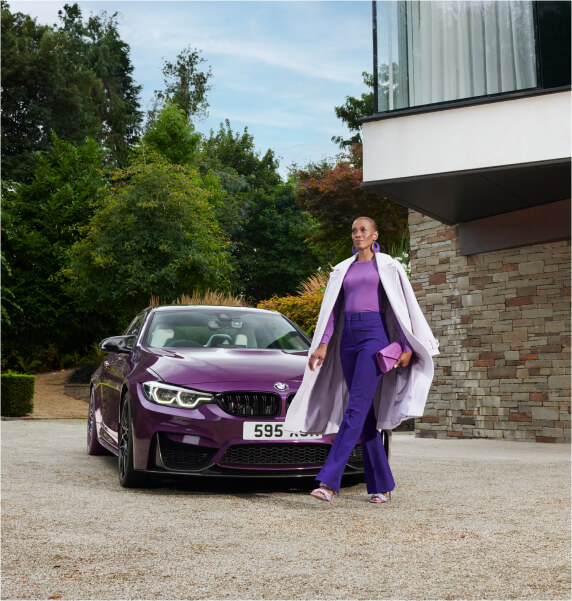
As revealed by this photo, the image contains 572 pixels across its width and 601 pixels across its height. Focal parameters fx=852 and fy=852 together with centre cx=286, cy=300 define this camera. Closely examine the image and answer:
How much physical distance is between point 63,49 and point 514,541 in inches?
1808

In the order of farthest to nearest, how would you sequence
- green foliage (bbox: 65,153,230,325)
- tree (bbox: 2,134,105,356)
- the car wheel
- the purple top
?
tree (bbox: 2,134,105,356), green foliage (bbox: 65,153,230,325), the car wheel, the purple top

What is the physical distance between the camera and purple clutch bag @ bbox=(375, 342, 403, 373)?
18.6ft

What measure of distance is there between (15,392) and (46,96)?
25.6m

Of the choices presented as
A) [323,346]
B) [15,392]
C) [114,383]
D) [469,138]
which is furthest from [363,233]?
[15,392]

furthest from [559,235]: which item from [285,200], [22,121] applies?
[285,200]

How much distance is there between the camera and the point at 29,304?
3014 cm

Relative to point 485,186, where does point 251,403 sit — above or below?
below

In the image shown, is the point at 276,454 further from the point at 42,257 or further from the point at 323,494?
the point at 42,257

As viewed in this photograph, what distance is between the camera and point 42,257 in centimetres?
3059

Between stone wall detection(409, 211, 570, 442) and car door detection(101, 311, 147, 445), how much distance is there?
728cm

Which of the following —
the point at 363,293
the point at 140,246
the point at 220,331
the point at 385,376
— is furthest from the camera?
the point at 140,246

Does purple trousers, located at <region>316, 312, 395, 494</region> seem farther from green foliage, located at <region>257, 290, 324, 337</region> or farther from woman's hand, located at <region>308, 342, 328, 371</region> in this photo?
green foliage, located at <region>257, 290, 324, 337</region>

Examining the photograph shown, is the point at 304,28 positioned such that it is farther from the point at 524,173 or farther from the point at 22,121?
the point at 22,121

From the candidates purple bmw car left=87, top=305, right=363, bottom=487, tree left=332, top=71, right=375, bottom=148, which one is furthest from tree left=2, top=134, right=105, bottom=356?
purple bmw car left=87, top=305, right=363, bottom=487
